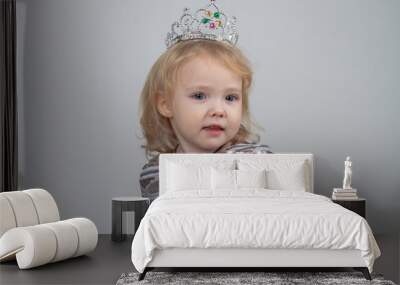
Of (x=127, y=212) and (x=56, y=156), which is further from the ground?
(x=56, y=156)

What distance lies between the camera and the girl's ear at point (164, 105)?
7.10 metres

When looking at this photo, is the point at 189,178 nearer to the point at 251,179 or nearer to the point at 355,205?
the point at 251,179

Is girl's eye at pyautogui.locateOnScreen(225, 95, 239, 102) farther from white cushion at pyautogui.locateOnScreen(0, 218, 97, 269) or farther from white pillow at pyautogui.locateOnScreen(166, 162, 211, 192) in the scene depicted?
white cushion at pyautogui.locateOnScreen(0, 218, 97, 269)

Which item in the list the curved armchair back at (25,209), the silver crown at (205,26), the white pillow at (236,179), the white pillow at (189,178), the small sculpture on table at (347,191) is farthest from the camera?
the silver crown at (205,26)

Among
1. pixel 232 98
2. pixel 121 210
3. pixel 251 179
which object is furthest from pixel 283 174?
pixel 121 210

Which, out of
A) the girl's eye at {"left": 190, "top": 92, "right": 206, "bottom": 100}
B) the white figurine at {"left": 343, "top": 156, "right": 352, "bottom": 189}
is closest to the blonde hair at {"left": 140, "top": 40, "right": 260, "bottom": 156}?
the girl's eye at {"left": 190, "top": 92, "right": 206, "bottom": 100}

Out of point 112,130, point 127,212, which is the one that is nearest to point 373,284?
point 127,212

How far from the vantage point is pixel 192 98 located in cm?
702

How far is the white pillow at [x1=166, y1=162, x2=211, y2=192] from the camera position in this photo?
6.54m

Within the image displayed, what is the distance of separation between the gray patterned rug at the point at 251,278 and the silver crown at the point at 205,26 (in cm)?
284

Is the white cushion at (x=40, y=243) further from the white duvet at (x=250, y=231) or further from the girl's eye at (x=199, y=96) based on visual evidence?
the girl's eye at (x=199, y=96)

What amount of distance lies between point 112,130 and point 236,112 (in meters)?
1.30

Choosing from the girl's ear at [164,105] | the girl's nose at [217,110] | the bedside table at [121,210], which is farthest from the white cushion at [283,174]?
the bedside table at [121,210]

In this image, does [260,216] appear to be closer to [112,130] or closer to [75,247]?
[75,247]
